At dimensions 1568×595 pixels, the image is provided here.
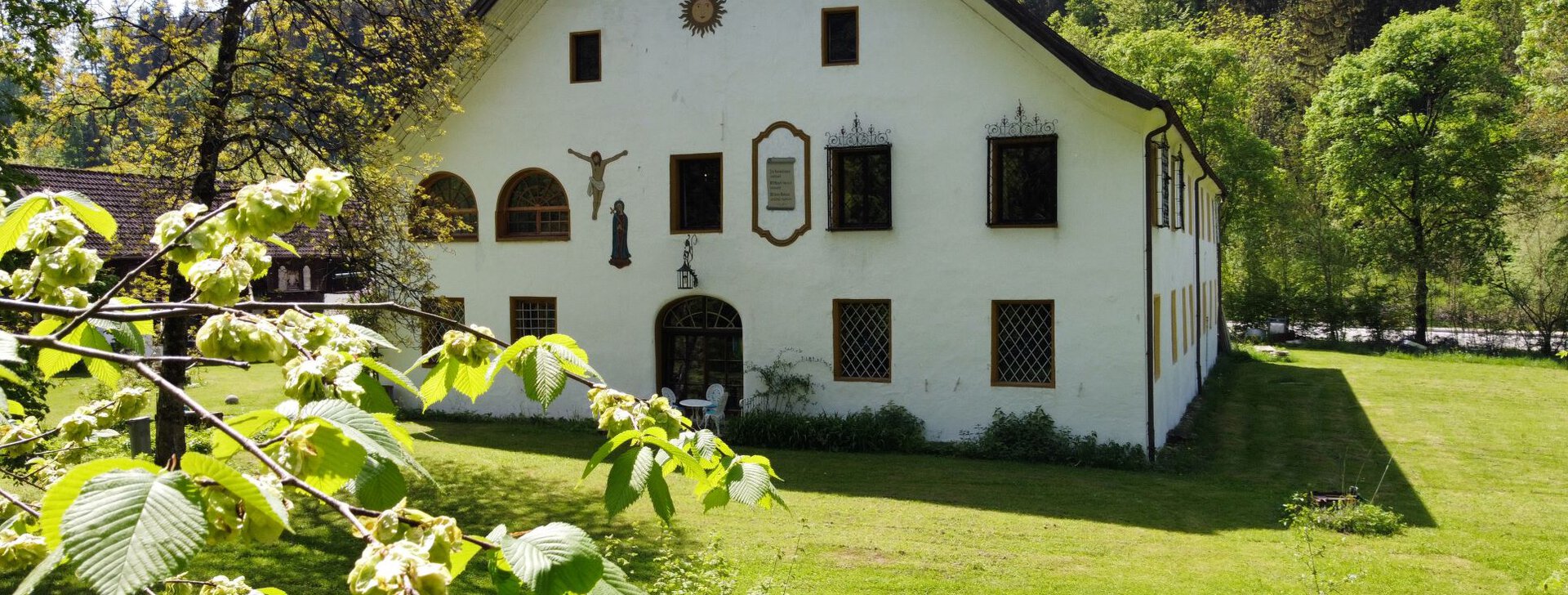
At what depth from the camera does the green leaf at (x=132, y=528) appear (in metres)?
1.37

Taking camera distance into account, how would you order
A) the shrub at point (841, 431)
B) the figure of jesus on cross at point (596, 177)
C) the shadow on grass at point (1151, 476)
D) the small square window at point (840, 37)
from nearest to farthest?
the shadow on grass at point (1151, 476) → the shrub at point (841, 431) → the small square window at point (840, 37) → the figure of jesus on cross at point (596, 177)

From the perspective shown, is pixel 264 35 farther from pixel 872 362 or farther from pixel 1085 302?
pixel 1085 302

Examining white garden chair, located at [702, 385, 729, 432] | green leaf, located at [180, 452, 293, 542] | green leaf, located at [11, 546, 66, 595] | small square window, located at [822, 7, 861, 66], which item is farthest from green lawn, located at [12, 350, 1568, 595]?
small square window, located at [822, 7, 861, 66]

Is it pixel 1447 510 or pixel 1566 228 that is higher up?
pixel 1566 228

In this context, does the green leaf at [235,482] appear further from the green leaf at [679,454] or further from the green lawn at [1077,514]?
the green lawn at [1077,514]

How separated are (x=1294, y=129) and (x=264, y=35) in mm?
44283

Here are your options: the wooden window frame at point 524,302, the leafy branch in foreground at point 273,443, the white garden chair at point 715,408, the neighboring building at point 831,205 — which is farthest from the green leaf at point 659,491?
the wooden window frame at point 524,302

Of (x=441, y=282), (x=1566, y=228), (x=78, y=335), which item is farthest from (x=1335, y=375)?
(x=78, y=335)

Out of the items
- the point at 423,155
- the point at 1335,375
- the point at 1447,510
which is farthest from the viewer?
the point at 1335,375

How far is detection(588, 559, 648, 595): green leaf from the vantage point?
2.00 m

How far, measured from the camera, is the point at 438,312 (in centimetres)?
1722

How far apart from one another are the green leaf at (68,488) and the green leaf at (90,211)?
1.01m

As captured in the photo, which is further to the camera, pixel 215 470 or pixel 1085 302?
pixel 1085 302

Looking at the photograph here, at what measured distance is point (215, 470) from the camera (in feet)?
5.09
